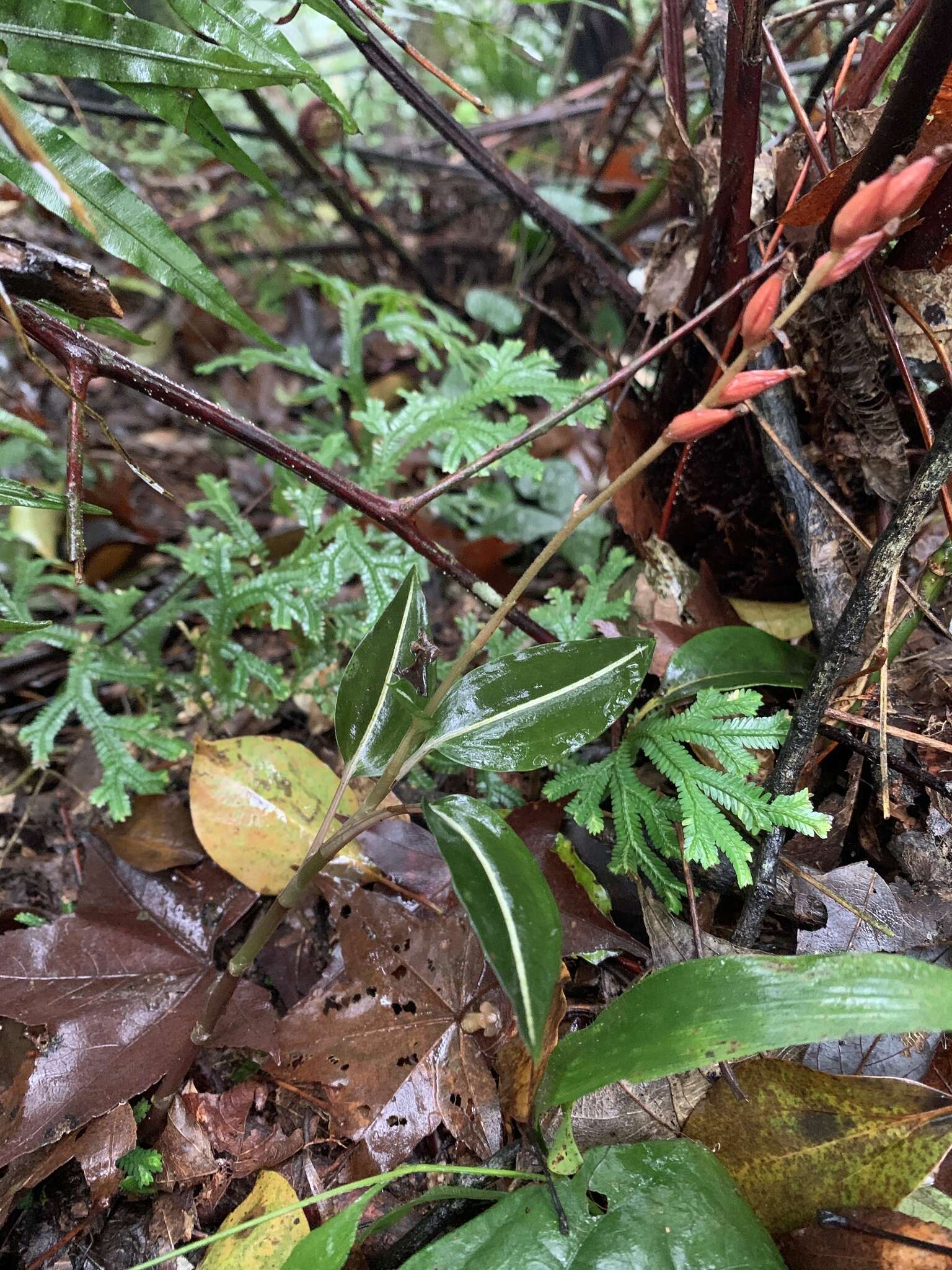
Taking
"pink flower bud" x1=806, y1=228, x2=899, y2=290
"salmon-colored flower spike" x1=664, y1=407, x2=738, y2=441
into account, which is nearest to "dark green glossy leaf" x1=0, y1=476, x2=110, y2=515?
"salmon-colored flower spike" x1=664, y1=407, x2=738, y2=441

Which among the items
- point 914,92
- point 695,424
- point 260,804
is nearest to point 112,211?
point 695,424

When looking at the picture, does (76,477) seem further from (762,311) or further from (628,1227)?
(628,1227)

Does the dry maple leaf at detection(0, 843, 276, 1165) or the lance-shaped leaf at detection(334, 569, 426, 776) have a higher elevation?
the lance-shaped leaf at detection(334, 569, 426, 776)

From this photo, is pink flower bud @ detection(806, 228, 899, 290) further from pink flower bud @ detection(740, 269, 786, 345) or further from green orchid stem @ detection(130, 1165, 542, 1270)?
green orchid stem @ detection(130, 1165, 542, 1270)

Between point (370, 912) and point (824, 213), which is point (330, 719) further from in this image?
point (824, 213)

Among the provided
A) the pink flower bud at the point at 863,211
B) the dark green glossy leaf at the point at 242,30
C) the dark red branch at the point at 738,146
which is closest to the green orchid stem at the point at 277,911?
the pink flower bud at the point at 863,211

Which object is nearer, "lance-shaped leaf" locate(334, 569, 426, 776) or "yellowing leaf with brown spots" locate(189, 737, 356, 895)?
"lance-shaped leaf" locate(334, 569, 426, 776)

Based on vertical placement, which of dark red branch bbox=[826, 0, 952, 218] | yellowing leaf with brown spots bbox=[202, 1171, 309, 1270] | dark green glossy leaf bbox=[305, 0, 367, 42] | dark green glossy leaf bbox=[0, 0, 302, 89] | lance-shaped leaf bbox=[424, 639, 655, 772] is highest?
dark red branch bbox=[826, 0, 952, 218]
